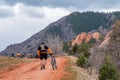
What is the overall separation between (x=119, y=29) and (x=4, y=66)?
27863mm

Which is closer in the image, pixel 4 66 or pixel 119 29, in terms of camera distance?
pixel 4 66

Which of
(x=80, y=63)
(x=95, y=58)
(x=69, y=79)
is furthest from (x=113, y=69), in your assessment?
(x=95, y=58)

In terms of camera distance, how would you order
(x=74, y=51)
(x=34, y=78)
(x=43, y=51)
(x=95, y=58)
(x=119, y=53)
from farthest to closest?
(x=74, y=51)
(x=95, y=58)
(x=119, y=53)
(x=43, y=51)
(x=34, y=78)

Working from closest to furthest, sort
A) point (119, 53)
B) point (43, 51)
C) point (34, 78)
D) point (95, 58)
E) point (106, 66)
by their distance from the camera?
point (34, 78) < point (43, 51) < point (106, 66) < point (119, 53) < point (95, 58)

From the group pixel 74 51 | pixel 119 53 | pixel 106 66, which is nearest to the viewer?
pixel 106 66

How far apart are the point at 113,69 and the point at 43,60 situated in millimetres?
17927

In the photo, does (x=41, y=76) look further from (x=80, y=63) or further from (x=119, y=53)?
A: (x=119, y=53)

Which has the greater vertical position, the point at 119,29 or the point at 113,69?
the point at 119,29

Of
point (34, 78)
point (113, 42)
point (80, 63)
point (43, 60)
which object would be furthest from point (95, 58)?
point (34, 78)

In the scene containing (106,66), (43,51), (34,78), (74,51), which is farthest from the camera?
(74,51)

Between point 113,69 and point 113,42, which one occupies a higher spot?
point 113,42

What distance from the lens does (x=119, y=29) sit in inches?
2694

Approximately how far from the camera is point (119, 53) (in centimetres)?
6831

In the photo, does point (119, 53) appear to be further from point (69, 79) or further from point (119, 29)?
point (69, 79)
